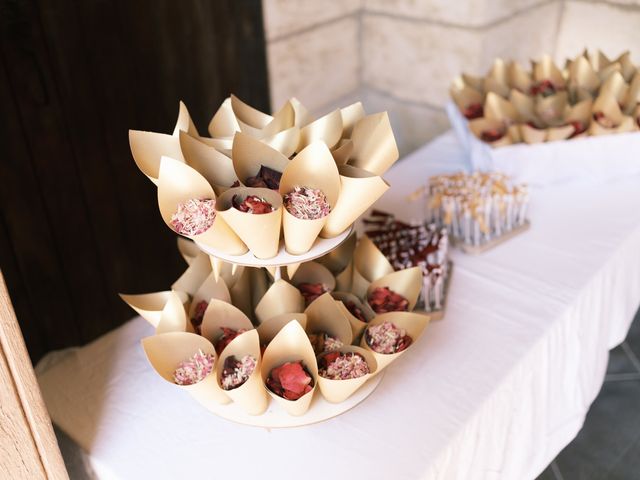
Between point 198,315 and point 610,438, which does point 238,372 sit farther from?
point 610,438

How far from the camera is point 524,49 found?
2.86m

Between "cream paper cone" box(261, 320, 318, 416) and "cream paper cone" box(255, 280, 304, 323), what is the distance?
10 centimetres

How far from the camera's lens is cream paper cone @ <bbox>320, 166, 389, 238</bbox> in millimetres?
1018

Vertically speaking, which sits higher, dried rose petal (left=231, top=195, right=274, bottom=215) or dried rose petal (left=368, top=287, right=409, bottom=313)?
dried rose petal (left=231, top=195, right=274, bottom=215)

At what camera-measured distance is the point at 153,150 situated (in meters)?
1.09

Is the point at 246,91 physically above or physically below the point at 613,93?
below

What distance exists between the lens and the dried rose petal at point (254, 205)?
3.17 feet

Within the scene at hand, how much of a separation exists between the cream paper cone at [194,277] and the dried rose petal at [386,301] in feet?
1.08

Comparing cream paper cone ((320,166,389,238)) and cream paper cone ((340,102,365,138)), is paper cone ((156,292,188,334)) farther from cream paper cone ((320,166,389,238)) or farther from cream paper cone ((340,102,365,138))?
cream paper cone ((340,102,365,138))

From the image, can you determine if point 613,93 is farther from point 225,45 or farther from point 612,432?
point 225,45

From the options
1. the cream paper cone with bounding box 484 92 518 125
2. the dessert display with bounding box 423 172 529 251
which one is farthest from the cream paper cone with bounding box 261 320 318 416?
the cream paper cone with bounding box 484 92 518 125

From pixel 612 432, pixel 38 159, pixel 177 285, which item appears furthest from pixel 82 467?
pixel 612 432

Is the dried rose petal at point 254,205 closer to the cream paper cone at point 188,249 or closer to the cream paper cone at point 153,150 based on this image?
the cream paper cone at point 153,150

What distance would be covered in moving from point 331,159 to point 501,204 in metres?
0.73
